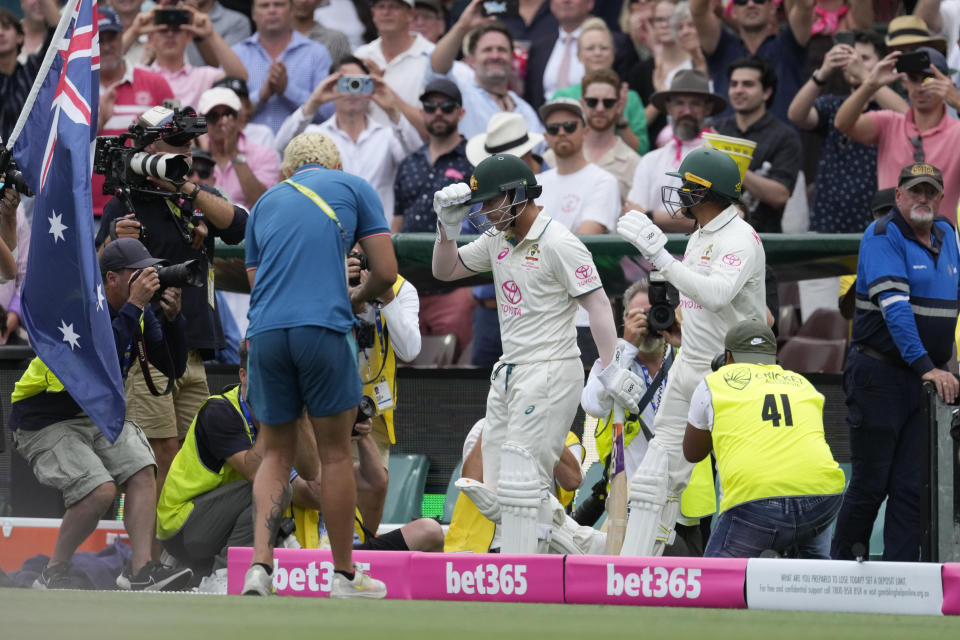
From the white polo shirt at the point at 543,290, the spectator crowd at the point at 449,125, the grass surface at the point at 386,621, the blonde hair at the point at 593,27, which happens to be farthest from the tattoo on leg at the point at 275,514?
the blonde hair at the point at 593,27

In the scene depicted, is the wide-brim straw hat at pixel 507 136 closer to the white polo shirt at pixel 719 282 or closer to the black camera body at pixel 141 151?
the black camera body at pixel 141 151

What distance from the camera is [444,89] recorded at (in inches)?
431

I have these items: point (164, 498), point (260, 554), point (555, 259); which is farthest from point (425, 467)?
point (260, 554)

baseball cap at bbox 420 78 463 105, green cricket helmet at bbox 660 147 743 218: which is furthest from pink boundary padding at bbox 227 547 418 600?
baseball cap at bbox 420 78 463 105

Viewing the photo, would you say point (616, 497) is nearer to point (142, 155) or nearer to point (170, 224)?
point (170, 224)

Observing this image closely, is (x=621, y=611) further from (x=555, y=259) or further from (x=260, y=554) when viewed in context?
(x=555, y=259)

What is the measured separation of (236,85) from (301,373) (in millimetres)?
6022

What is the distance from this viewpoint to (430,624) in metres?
5.38

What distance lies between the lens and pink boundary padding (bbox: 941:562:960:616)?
21.7 ft

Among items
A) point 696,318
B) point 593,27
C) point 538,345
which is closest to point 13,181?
point 538,345

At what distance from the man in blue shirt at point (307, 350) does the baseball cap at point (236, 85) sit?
18.1ft

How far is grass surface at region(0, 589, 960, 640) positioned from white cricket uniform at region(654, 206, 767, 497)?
146cm

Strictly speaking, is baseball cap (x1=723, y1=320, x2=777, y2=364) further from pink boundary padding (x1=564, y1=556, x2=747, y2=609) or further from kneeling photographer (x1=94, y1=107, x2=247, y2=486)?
kneeling photographer (x1=94, y1=107, x2=247, y2=486)

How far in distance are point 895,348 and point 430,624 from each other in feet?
13.5
